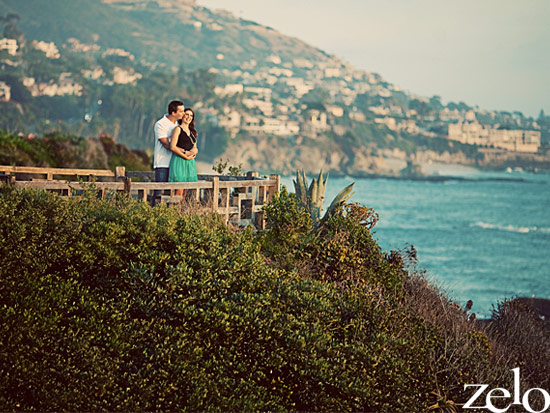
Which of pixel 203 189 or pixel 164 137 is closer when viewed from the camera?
pixel 164 137

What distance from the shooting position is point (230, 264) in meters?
8.22

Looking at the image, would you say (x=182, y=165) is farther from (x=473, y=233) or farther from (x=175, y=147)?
(x=473, y=233)

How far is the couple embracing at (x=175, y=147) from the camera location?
37.0 ft

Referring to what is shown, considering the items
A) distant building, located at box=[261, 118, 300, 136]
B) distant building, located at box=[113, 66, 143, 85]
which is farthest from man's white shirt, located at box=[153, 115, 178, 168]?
distant building, located at box=[113, 66, 143, 85]

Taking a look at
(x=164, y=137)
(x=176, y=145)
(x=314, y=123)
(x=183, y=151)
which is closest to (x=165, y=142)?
(x=164, y=137)

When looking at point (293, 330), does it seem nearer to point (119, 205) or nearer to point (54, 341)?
point (54, 341)

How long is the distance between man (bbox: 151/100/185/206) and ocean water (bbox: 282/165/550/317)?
4093 mm

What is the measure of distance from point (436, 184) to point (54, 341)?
497ft

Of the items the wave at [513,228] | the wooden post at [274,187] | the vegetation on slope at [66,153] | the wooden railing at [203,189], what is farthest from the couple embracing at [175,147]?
the wave at [513,228]

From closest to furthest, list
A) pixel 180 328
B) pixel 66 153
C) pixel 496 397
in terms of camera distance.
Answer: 1. pixel 180 328
2. pixel 496 397
3. pixel 66 153

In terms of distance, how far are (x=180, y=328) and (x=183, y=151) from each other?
4.64 meters

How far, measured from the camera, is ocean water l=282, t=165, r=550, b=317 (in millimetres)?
43000

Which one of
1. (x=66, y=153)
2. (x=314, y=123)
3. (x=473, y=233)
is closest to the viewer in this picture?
(x=66, y=153)

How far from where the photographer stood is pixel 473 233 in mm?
72875
